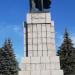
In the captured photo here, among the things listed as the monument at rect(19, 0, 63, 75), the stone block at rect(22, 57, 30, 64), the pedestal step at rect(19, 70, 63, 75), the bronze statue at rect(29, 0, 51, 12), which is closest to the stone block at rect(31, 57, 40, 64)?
the monument at rect(19, 0, 63, 75)

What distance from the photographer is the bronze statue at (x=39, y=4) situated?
18.8 meters

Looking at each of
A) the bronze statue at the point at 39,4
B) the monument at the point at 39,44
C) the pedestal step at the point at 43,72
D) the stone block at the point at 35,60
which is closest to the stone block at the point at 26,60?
the monument at the point at 39,44

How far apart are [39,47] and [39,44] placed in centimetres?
17

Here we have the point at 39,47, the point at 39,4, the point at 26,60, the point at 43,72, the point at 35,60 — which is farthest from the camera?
the point at 39,4

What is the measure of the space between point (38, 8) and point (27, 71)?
3.98 m

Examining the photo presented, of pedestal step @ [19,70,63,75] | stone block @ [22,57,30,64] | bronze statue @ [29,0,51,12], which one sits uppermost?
bronze statue @ [29,0,51,12]

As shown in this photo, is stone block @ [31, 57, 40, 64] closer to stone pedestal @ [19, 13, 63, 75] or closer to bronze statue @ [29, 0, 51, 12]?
stone pedestal @ [19, 13, 63, 75]

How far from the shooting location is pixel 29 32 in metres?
18.1

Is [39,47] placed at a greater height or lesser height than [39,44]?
lesser

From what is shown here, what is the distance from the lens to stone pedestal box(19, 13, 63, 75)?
1738 centimetres

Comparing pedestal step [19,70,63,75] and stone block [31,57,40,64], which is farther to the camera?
stone block [31,57,40,64]

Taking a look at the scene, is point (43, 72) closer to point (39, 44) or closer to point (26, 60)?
point (26, 60)

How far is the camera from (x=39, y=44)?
1800cm

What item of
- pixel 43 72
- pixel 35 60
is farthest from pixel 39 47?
pixel 43 72
